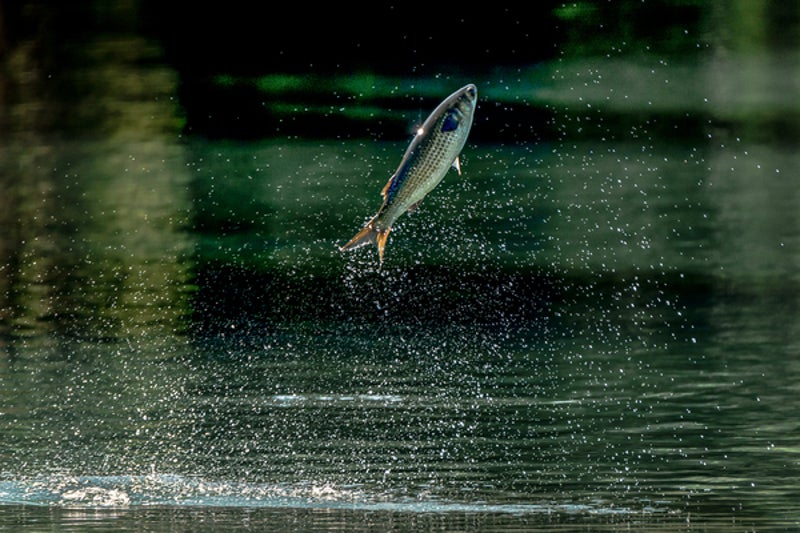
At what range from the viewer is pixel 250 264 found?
19.0m

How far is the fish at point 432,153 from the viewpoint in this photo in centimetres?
677

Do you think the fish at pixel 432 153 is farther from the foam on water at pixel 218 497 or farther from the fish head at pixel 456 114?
the foam on water at pixel 218 497

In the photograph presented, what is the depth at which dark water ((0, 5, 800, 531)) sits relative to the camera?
7.68 meters

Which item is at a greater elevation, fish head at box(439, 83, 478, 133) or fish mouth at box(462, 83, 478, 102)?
fish mouth at box(462, 83, 478, 102)

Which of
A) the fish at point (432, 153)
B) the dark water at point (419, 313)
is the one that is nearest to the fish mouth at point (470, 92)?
the fish at point (432, 153)

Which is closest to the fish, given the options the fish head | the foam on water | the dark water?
the fish head

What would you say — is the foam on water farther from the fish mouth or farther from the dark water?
the fish mouth

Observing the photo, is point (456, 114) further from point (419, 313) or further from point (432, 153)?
point (419, 313)

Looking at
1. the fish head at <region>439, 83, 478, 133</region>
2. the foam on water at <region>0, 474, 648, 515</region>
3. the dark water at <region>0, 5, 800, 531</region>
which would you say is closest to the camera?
the fish head at <region>439, 83, 478, 133</region>

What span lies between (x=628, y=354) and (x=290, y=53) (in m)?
16.7

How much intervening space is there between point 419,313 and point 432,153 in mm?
8497

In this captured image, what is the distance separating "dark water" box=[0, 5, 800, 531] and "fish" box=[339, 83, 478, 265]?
1.24 metres

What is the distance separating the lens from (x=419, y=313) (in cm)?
1525

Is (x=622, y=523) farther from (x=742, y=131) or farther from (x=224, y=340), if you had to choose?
(x=742, y=131)
